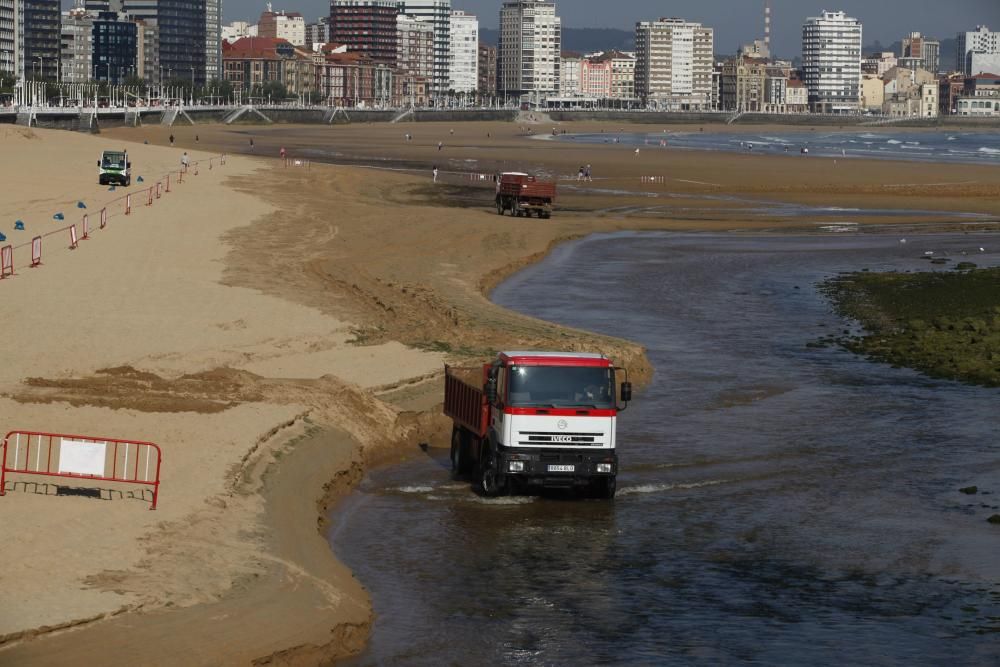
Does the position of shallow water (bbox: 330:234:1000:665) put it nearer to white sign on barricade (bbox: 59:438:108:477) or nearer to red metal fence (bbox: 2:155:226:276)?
white sign on barricade (bbox: 59:438:108:477)

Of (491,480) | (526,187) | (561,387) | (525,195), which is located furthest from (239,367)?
(525,195)

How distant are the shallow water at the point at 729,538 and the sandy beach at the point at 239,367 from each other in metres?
1.34

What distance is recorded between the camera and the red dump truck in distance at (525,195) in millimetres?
78875

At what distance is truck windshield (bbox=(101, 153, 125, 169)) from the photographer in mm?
86000

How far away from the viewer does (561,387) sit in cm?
2417

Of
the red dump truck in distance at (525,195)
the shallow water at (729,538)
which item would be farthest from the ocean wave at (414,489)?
the red dump truck in distance at (525,195)

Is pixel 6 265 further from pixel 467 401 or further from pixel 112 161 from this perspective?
pixel 112 161

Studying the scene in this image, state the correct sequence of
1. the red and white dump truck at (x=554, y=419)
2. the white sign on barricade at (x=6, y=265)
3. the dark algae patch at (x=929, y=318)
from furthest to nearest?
the white sign on barricade at (x=6, y=265) → the dark algae patch at (x=929, y=318) → the red and white dump truck at (x=554, y=419)

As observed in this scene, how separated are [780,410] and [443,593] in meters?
15.7

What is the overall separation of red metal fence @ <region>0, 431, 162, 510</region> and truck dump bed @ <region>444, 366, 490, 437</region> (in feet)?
17.4

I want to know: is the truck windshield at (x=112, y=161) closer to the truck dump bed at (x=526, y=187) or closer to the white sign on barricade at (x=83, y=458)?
the truck dump bed at (x=526, y=187)

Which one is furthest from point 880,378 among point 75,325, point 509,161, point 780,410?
point 509,161

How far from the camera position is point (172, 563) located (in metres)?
18.8

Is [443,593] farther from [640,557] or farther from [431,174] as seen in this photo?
[431,174]
